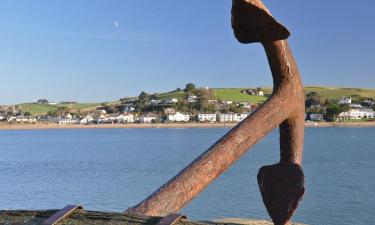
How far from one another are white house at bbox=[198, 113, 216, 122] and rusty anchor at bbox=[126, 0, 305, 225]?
179096mm

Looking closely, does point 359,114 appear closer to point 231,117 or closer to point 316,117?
point 316,117

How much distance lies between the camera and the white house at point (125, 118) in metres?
194

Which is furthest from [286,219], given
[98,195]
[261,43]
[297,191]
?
[98,195]

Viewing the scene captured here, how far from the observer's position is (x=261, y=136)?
17.5 feet

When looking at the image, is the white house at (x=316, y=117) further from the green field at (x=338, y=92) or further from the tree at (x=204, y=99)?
the tree at (x=204, y=99)

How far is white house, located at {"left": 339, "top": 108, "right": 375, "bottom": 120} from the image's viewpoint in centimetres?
17488

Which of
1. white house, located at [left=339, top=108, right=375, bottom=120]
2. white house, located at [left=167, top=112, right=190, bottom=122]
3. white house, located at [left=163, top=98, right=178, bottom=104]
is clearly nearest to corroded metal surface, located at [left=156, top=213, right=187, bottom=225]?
white house, located at [left=339, top=108, right=375, bottom=120]

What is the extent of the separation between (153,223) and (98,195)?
90.1ft

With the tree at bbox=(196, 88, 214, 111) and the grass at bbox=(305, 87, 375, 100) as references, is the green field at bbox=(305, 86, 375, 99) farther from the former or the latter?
the tree at bbox=(196, 88, 214, 111)

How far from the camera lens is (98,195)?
30016mm

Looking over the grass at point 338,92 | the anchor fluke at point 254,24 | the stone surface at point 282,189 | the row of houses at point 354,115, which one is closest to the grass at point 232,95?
the grass at point 338,92

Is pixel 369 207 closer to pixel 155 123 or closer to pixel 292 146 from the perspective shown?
pixel 292 146

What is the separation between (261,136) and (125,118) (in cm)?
18993

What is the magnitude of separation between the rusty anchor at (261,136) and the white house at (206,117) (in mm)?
179096
